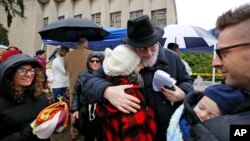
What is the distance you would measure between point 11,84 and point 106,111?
1325 mm

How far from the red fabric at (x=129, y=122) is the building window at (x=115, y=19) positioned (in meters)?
23.9

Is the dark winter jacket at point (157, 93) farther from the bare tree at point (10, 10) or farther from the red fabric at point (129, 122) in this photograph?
the bare tree at point (10, 10)

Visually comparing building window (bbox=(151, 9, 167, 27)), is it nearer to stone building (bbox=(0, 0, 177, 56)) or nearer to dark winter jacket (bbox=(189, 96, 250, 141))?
stone building (bbox=(0, 0, 177, 56))

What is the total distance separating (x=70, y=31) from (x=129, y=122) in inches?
215

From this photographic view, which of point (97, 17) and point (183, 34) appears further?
point (97, 17)

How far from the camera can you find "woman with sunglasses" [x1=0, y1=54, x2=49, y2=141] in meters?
2.98

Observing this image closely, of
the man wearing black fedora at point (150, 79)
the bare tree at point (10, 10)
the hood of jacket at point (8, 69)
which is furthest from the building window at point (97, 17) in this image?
the man wearing black fedora at point (150, 79)

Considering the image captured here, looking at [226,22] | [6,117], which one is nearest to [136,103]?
[226,22]

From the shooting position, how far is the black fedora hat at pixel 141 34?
2.23 metres

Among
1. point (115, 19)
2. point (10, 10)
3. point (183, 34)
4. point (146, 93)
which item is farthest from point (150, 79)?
point (115, 19)

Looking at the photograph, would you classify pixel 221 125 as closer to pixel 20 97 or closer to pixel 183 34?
pixel 20 97

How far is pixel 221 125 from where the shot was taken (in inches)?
48.6

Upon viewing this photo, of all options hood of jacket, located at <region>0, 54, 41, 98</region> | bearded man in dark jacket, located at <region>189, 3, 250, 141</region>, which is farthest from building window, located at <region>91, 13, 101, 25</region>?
bearded man in dark jacket, located at <region>189, 3, 250, 141</region>

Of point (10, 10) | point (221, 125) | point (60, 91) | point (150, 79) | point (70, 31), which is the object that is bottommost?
point (60, 91)
